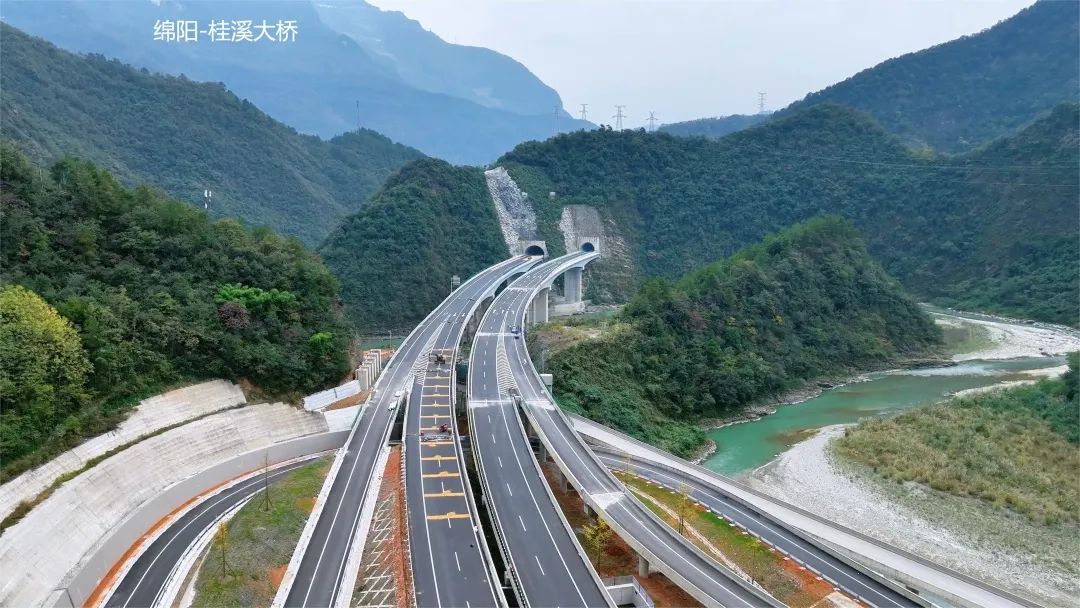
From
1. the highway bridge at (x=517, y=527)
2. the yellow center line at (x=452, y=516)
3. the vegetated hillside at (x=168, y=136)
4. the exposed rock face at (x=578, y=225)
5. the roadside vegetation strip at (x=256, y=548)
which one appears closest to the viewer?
the highway bridge at (x=517, y=527)

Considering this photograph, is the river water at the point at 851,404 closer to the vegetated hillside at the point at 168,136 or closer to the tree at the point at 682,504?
the tree at the point at 682,504

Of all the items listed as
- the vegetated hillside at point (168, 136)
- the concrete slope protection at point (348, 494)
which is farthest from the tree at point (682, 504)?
the vegetated hillside at point (168, 136)

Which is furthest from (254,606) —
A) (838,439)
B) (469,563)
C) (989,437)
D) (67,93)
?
(67,93)

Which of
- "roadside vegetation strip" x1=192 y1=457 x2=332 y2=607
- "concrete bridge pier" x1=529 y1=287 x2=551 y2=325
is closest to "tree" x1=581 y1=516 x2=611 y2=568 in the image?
"roadside vegetation strip" x1=192 y1=457 x2=332 y2=607

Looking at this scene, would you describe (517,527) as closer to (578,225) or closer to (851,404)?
(851,404)

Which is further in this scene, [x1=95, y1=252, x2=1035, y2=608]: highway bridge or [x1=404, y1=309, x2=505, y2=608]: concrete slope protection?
[x1=95, y1=252, x2=1035, y2=608]: highway bridge

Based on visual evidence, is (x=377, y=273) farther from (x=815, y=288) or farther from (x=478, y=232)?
(x=815, y=288)

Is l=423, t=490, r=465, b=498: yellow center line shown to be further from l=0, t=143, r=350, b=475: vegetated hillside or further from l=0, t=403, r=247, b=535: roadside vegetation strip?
l=0, t=143, r=350, b=475: vegetated hillside
